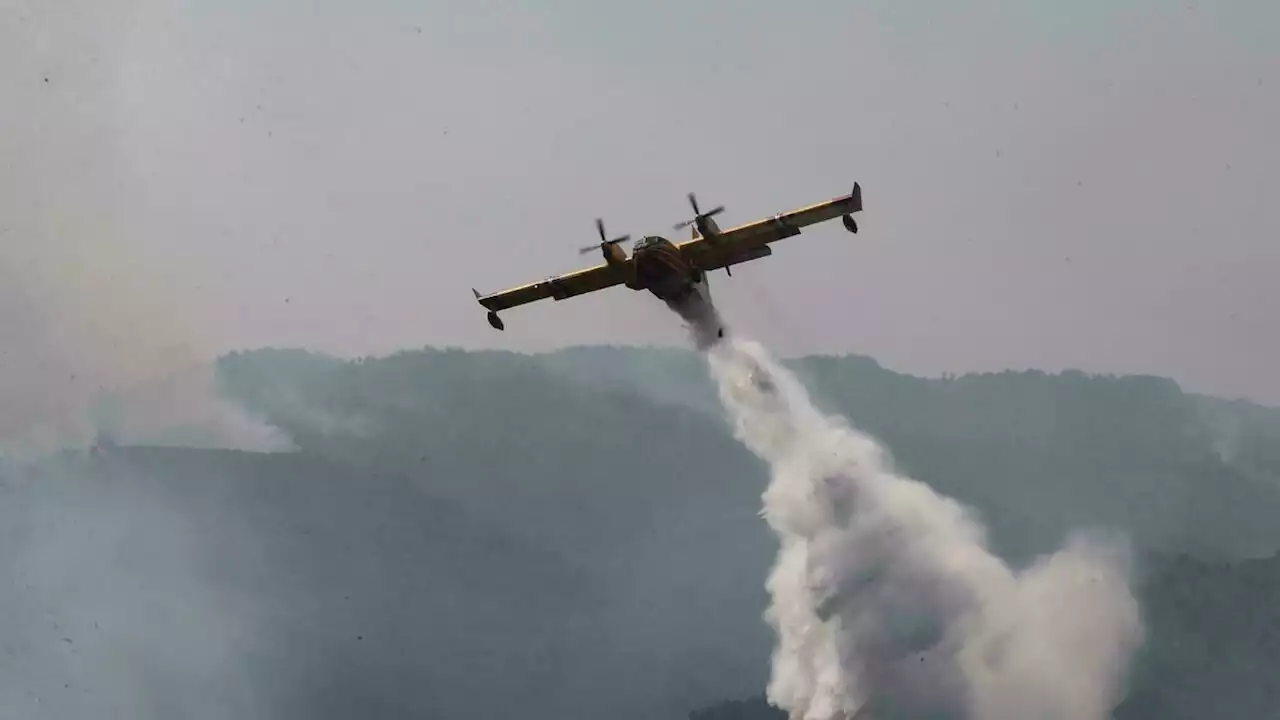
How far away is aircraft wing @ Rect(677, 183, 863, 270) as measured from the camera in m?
46.8

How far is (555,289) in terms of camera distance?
177 ft

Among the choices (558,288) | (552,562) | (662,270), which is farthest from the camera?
(552,562)

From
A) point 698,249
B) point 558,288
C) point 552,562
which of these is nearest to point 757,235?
point 698,249

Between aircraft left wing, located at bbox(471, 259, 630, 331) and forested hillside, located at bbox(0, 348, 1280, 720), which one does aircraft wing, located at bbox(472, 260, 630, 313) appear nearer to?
Result: aircraft left wing, located at bbox(471, 259, 630, 331)

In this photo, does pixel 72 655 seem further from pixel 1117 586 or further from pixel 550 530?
pixel 1117 586

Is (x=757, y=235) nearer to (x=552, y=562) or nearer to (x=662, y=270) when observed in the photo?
(x=662, y=270)

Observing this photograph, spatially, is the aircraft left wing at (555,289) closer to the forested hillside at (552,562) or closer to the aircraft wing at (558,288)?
the aircraft wing at (558,288)

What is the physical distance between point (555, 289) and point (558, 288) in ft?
0.61

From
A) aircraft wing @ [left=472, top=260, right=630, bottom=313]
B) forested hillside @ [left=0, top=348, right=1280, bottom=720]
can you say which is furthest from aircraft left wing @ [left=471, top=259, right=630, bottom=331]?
forested hillside @ [left=0, top=348, right=1280, bottom=720]

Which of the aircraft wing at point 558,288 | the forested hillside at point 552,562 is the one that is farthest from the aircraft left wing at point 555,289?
the forested hillside at point 552,562

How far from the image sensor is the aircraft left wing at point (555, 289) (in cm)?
5247

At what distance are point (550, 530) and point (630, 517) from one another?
883 cm

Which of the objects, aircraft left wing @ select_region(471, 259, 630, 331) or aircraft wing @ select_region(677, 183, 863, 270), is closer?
aircraft wing @ select_region(677, 183, 863, 270)

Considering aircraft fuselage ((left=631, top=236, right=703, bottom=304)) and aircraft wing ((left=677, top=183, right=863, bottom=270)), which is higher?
aircraft wing ((left=677, top=183, right=863, bottom=270))
